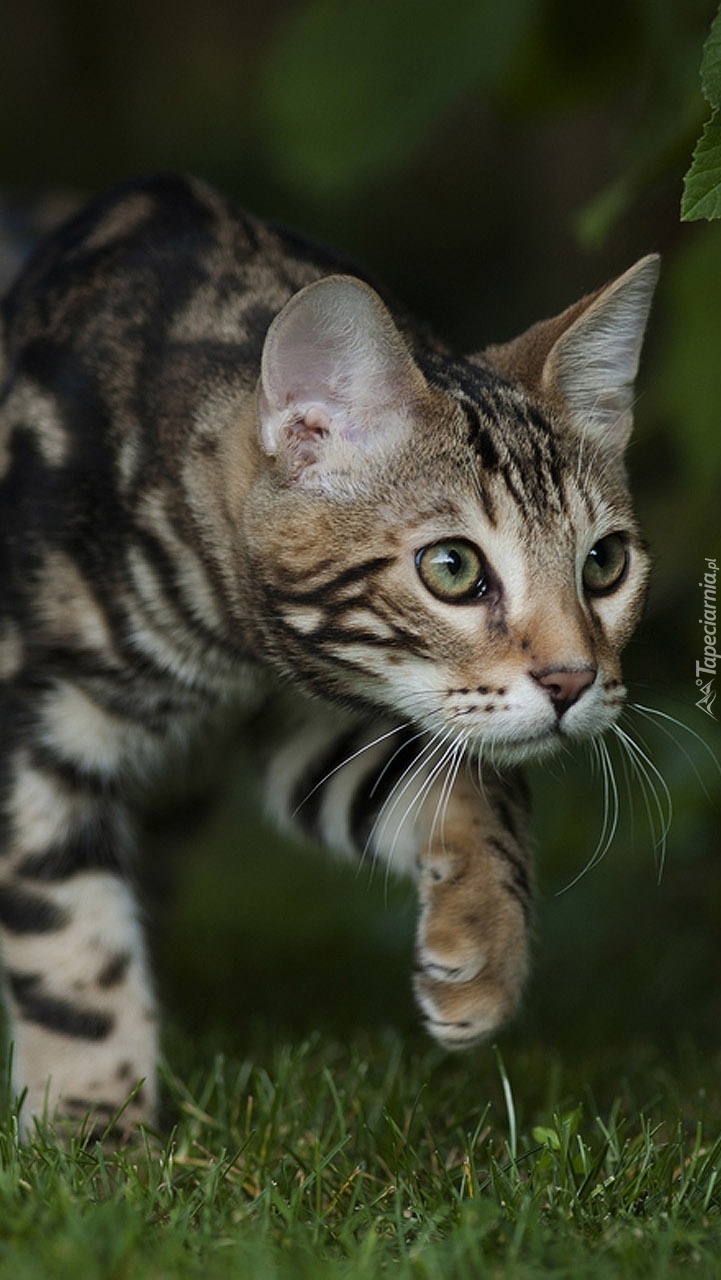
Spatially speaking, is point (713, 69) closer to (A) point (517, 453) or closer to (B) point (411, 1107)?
(A) point (517, 453)

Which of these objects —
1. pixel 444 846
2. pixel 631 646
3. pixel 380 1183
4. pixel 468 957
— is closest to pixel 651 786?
pixel 444 846

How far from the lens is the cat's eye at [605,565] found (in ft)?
8.27

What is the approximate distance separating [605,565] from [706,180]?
604 mm

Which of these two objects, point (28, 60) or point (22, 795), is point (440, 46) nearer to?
point (22, 795)

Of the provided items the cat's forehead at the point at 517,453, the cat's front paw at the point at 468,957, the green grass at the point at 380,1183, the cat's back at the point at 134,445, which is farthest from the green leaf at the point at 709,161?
the green grass at the point at 380,1183

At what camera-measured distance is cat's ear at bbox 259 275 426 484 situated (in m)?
2.43

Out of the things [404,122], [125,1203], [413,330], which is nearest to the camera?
[125,1203]

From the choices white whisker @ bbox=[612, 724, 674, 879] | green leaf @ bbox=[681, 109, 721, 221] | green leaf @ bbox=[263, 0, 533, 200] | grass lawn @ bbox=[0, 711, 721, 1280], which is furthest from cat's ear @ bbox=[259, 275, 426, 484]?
green leaf @ bbox=[263, 0, 533, 200]

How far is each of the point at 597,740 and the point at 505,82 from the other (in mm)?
1707

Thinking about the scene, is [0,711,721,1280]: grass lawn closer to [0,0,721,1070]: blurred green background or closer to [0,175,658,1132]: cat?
[0,0,721,1070]: blurred green background

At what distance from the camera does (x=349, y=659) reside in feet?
8.30

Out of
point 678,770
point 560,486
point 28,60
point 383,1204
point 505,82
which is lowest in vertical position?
point 383,1204

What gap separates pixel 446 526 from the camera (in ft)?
8.02

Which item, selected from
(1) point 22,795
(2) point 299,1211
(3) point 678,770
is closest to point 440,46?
(3) point 678,770
